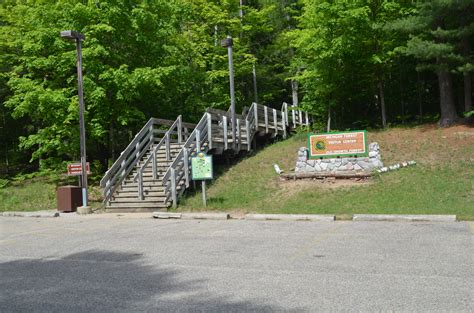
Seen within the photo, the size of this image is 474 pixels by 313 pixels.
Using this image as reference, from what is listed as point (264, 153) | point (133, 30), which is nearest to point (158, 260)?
point (264, 153)

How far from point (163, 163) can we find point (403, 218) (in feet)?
30.8

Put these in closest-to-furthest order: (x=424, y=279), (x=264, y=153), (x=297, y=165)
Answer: (x=424, y=279)
(x=297, y=165)
(x=264, y=153)

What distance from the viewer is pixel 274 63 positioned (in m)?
34.1

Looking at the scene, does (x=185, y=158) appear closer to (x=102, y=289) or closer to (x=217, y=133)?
(x=217, y=133)

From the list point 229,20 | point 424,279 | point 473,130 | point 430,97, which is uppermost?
point 229,20

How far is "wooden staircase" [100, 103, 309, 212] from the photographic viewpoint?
52.3 ft

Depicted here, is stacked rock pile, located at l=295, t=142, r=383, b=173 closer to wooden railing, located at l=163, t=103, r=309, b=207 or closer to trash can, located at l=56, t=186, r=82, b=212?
wooden railing, located at l=163, t=103, r=309, b=207

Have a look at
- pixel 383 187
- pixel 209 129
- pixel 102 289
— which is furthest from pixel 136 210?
pixel 102 289

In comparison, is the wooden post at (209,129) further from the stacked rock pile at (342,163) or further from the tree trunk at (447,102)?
the tree trunk at (447,102)

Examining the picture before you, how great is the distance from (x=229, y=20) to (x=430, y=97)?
1384 centimetres

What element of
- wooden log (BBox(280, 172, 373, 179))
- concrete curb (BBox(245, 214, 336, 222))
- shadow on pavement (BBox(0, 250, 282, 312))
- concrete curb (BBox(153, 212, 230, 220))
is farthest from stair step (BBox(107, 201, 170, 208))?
shadow on pavement (BBox(0, 250, 282, 312))

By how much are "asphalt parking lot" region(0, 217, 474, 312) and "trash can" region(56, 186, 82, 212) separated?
5.17 metres

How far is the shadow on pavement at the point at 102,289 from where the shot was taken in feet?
16.9

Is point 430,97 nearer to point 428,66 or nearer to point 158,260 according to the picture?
point 428,66
